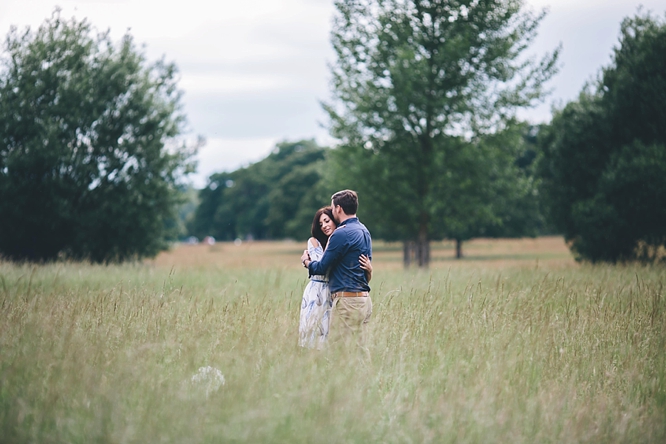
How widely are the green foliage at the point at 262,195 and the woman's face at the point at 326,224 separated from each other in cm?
4770

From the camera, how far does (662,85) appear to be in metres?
16.8

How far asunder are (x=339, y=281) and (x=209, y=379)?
1.67 m

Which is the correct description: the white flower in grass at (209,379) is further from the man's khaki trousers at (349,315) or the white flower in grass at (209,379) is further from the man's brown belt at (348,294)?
the man's brown belt at (348,294)

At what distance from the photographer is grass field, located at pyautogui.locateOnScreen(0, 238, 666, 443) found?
4.07 meters

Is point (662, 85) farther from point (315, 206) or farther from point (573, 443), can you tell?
point (315, 206)

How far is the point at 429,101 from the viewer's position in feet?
59.2

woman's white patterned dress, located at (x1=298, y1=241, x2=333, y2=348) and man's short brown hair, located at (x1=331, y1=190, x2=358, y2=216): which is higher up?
man's short brown hair, located at (x1=331, y1=190, x2=358, y2=216)

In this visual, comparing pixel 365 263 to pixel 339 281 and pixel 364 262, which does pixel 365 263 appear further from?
pixel 339 281

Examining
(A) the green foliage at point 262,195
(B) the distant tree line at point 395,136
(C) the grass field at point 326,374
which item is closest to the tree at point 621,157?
(B) the distant tree line at point 395,136

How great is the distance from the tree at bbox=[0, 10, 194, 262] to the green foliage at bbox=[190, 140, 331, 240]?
3462 centimetres

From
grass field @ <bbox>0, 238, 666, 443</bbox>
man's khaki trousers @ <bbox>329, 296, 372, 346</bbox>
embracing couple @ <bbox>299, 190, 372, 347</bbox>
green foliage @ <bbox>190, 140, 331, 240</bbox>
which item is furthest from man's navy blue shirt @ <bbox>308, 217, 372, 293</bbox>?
green foliage @ <bbox>190, 140, 331, 240</bbox>

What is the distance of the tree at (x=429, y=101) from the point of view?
18281 millimetres

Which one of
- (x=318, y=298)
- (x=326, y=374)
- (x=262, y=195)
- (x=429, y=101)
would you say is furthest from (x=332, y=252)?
(x=262, y=195)

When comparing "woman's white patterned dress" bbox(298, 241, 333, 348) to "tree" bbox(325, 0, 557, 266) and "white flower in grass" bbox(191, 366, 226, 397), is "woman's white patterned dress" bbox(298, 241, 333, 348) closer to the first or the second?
"white flower in grass" bbox(191, 366, 226, 397)
